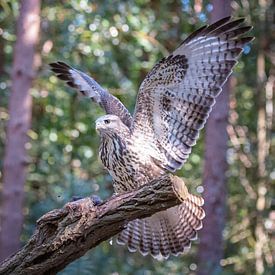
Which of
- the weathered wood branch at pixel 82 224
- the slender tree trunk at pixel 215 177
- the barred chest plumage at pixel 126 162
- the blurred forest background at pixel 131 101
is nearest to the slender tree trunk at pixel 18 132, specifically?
the blurred forest background at pixel 131 101

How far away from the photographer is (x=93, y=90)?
4695 mm

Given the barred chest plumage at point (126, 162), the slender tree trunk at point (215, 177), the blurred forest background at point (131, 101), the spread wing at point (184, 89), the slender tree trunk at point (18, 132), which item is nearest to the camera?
the spread wing at point (184, 89)

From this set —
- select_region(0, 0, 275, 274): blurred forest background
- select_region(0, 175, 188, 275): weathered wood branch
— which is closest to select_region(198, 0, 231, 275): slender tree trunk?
select_region(0, 0, 275, 274): blurred forest background

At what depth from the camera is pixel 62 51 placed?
26.9 ft

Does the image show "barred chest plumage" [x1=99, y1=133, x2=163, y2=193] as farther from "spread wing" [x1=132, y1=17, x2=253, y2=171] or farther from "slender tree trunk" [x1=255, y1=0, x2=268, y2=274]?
"slender tree trunk" [x1=255, y1=0, x2=268, y2=274]

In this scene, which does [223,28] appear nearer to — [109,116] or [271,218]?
[109,116]

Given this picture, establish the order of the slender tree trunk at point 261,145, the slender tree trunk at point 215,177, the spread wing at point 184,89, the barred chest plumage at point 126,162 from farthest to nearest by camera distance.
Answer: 1. the slender tree trunk at point 261,145
2. the slender tree trunk at point 215,177
3. the barred chest plumage at point 126,162
4. the spread wing at point 184,89

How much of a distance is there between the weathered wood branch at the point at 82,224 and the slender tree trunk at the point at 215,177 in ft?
9.89

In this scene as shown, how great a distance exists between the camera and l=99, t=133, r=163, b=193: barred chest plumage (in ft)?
13.5

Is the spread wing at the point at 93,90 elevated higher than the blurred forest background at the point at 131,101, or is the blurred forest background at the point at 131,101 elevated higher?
the spread wing at the point at 93,90

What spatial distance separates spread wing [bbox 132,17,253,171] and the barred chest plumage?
0.09 m

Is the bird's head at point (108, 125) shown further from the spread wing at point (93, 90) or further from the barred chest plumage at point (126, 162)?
the spread wing at point (93, 90)

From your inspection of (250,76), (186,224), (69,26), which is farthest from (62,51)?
(186,224)

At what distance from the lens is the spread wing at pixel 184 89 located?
13.1ft
